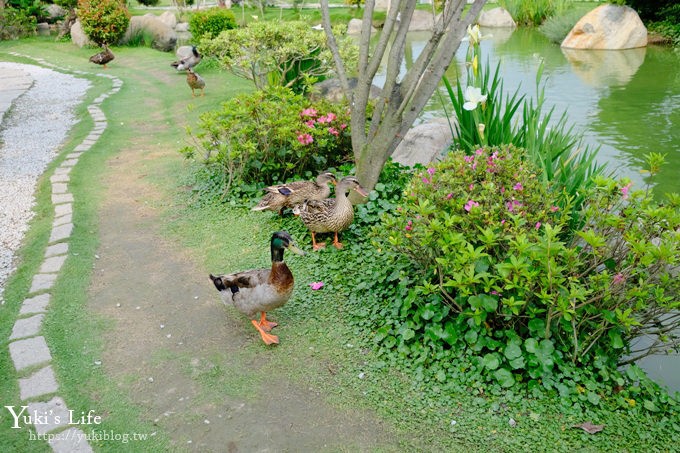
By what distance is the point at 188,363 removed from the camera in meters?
3.75

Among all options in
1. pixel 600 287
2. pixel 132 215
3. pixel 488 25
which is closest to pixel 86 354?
pixel 132 215

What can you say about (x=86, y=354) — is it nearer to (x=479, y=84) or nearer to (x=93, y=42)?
(x=479, y=84)

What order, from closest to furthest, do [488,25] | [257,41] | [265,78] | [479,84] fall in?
[479,84]
[257,41]
[265,78]
[488,25]

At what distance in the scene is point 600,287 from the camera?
3.15 meters

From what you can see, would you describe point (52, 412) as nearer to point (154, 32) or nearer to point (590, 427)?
point (590, 427)

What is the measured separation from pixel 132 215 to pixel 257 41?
379 centimetres

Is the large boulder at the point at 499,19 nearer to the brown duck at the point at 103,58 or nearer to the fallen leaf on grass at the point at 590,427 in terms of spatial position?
the brown duck at the point at 103,58

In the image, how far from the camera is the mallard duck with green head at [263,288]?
3.83 metres

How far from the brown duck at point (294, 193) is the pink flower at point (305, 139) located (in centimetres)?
64

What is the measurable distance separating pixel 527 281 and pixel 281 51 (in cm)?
618

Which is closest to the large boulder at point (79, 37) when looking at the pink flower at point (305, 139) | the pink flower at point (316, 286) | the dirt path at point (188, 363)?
the dirt path at point (188, 363)

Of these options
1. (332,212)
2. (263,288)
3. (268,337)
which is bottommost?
(268,337)

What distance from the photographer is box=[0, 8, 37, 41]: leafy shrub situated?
60.5ft

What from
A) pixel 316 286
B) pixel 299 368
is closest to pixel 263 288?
pixel 299 368
